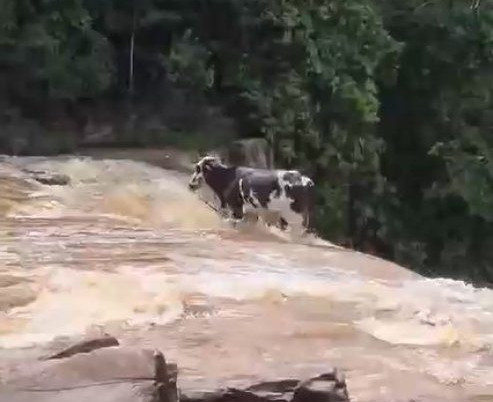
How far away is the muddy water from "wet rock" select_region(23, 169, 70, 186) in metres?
0.67

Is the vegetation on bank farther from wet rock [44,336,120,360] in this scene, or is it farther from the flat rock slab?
the flat rock slab

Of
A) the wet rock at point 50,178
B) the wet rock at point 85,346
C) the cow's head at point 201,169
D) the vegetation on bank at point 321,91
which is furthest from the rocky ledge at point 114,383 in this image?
the vegetation on bank at point 321,91

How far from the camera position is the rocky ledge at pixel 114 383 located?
2.49m

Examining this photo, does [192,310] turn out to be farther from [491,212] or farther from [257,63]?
Answer: [491,212]

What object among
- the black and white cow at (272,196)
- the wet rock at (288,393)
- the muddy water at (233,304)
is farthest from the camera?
the black and white cow at (272,196)

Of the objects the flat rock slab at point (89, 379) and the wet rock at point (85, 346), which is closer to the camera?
the flat rock slab at point (89, 379)

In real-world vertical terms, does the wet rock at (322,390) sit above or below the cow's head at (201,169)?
below

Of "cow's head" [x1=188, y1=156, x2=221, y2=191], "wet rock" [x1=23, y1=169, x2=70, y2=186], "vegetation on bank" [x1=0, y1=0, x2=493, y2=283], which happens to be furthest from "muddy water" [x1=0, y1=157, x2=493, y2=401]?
"vegetation on bank" [x1=0, y1=0, x2=493, y2=283]

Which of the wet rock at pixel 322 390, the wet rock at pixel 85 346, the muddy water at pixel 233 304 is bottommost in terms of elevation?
the muddy water at pixel 233 304

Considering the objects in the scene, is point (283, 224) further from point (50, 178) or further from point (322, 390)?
point (322, 390)

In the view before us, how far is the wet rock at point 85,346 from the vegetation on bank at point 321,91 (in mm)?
6150

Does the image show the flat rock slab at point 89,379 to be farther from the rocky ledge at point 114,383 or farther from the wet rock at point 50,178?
the wet rock at point 50,178

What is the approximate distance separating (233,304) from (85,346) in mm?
1538

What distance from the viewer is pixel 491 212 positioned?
10.8 metres
